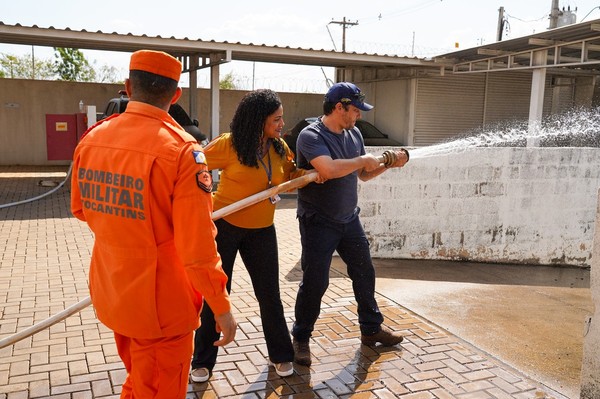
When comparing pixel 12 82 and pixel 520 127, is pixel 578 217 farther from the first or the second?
pixel 12 82

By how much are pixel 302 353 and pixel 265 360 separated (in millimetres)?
264

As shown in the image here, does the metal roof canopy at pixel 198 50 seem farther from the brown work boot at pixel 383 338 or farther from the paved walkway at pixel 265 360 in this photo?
the brown work boot at pixel 383 338

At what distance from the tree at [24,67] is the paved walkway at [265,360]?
31587 mm

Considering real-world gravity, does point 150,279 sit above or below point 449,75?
below

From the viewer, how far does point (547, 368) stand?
4117mm

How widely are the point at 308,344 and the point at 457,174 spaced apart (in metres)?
3.91

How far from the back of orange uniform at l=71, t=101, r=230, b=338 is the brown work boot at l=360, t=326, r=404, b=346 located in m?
2.25

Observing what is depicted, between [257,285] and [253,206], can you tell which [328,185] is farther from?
[257,285]

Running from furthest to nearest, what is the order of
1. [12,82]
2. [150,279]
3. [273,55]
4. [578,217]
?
[12,82] → [273,55] → [578,217] → [150,279]

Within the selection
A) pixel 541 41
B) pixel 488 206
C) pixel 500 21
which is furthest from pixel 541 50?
pixel 500 21

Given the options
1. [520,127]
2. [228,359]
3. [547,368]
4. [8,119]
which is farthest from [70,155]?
[520,127]

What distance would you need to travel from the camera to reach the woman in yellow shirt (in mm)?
3482

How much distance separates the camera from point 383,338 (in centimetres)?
427

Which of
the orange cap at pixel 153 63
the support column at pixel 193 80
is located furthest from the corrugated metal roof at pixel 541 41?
the orange cap at pixel 153 63
